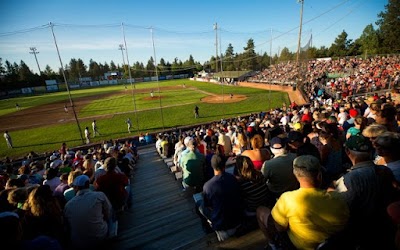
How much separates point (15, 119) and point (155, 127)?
88.7 feet

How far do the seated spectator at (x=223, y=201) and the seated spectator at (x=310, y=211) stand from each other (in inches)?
37.2

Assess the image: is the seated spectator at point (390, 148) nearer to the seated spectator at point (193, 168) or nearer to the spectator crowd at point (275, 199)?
the spectator crowd at point (275, 199)

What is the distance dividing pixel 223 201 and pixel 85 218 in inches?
88.7

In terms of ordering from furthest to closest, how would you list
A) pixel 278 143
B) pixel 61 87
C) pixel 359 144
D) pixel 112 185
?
pixel 61 87 → pixel 112 185 → pixel 278 143 → pixel 359 144

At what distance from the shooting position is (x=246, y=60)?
103688 millimetres

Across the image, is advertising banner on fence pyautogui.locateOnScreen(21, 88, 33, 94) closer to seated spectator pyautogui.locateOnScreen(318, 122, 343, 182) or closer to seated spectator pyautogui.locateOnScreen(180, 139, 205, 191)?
seated spectator pyautogui.locateOnScreen(180, 139, 205, 191)

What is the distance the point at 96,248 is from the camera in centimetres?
376

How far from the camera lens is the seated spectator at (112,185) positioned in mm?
4797

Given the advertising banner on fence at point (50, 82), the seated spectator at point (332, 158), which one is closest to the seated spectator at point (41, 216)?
the seated spectator at point (332, 158)

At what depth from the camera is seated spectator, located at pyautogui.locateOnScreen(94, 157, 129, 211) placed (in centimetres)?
480

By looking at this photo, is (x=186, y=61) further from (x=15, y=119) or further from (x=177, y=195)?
(x=177, y=195)

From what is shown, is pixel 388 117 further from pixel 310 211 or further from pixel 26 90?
pixel 26 90

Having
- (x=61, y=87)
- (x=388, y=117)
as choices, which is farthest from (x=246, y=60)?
(x=388, y=117)

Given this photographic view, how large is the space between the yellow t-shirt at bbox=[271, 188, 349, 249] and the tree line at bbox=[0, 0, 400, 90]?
1052 inches
